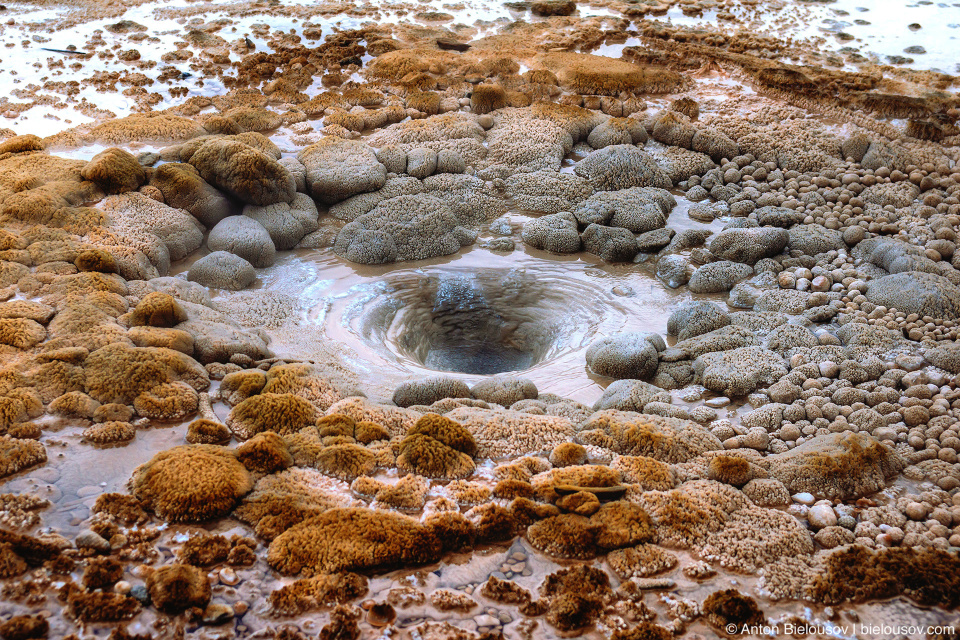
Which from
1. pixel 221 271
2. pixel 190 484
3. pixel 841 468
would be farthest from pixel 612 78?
pixel 190 484

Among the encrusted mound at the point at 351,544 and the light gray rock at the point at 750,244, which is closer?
the encrusted mound at the point at 351,544

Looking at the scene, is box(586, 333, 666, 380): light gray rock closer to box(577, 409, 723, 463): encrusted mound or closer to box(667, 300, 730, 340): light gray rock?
box(667, 300, 730, 340): light gray rock

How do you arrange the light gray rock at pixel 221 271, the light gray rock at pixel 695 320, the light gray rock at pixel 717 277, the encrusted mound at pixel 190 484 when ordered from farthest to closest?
the light gray rock at pixel 717 277
the light gray rock at pixel 221 271
the light gray rock at pixel 695 320
the encrusted mound at pixel 190 484

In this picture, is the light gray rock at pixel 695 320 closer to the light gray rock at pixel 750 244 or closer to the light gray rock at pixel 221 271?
the light gray rock at pixel 750 244

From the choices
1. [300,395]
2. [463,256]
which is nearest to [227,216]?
[463,256]

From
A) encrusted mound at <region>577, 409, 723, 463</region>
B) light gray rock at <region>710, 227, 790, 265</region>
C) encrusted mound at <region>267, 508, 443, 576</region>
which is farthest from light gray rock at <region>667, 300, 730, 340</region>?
encrusted mound at <region>267, 508, 443, 576</region>

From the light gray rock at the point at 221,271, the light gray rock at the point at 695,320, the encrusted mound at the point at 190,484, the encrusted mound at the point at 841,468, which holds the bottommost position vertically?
the light gray rock at the point at 695,320

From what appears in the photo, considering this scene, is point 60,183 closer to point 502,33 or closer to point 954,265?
point 502,33

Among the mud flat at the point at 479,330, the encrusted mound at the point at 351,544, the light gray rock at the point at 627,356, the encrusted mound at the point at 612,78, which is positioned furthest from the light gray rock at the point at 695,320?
the encrusted mound at the point at 612,78
